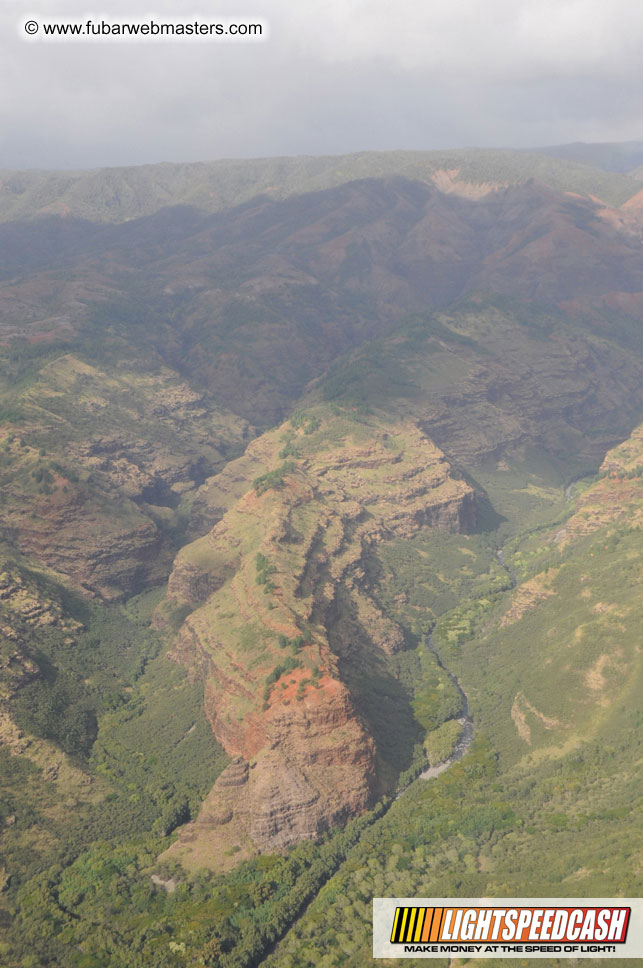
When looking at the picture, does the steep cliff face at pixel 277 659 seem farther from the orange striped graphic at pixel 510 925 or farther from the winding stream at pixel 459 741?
the orange striped graphic at pixel 510 925

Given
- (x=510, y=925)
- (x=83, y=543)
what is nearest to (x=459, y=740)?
(x=510, y=925)

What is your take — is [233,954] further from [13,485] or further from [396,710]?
[13,485]

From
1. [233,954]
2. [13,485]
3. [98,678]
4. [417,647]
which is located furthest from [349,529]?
[233,954]

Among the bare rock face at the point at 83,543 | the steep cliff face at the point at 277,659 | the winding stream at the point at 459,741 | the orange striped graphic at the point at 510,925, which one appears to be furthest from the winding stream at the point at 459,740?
the bare rock face at the point at 83,543

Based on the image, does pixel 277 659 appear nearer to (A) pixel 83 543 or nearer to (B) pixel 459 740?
(B) pixel 459 740

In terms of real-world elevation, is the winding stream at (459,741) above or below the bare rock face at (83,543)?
below

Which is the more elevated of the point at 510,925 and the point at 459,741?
the point at 510,925

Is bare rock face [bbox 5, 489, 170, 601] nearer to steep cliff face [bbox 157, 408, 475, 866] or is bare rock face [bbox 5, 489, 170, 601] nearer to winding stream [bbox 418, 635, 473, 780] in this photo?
steep cliff face [bbox 157, 408, 475, 866]

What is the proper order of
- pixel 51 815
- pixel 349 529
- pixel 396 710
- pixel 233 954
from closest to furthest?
1. pixel 233 954
2. pixel 51 815
3. pixel 396 710
4. pixel 349 529

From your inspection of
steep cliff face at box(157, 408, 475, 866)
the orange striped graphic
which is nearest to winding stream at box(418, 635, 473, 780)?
steep cliff face at box(157, 408, 475, 866)
